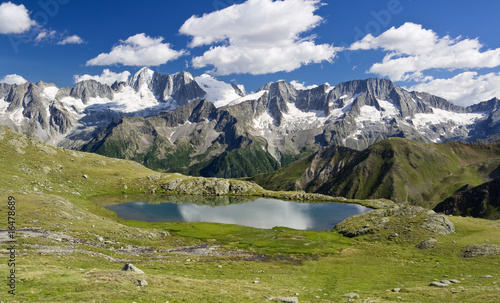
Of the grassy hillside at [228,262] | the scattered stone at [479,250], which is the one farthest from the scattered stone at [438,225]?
the scattered stone at [479,250]

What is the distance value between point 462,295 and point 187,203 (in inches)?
5827

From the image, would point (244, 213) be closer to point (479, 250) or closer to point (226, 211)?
point (226, 211)

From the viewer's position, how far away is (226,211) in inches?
6038

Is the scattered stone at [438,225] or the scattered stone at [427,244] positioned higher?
the scattered stone at [438,225]

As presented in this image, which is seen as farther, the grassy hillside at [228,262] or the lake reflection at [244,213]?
the lake reflection at [244,213]

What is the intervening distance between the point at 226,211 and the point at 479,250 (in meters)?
109

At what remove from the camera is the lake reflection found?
126m

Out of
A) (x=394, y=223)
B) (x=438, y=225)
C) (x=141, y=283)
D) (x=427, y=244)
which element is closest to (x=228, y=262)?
(x=141, y=283)

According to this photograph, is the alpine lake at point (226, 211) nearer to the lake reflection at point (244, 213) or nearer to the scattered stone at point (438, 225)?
the lake reflection at point (244, 213)

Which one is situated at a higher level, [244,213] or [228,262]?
[228,262]

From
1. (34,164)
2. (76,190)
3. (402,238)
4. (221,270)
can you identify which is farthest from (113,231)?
(34,164)

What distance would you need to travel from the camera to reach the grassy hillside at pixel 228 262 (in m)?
31.3

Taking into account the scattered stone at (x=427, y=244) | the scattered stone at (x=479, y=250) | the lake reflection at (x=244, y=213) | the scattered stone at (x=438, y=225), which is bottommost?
the lake reflection at (x=244, y=213)

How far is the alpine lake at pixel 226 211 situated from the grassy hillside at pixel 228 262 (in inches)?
647
